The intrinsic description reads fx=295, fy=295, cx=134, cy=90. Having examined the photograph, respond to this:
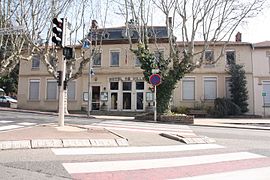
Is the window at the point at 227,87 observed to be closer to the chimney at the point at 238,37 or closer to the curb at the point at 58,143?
the chimney at the point at 238,37

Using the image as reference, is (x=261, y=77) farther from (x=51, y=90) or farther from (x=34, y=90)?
(x=34, y=90)

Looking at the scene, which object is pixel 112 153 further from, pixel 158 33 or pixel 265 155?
pixel 158 33

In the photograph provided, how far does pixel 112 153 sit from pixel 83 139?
157 cm

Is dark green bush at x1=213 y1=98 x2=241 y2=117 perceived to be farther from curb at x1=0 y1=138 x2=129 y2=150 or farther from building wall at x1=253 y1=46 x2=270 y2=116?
curb at x1=0 y1=138 x2=129 y2=150

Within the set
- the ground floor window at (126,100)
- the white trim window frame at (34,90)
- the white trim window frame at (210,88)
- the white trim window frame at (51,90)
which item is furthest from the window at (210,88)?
the white trim window frame at (34,90)

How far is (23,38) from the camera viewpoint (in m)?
24.1

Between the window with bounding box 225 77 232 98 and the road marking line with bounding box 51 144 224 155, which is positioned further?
the window with bounding box 225 77 232 98

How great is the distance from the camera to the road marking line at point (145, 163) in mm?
5898

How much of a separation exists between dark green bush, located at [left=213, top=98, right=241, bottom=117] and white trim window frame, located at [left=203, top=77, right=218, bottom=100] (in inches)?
96.9

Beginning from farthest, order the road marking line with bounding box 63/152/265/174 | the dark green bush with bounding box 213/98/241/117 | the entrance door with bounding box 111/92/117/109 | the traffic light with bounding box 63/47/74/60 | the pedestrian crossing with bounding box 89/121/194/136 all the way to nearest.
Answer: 1. the entrance door with bounding box 111/92/117/109
2. the dark green bush with bounding box 213/98/241/117
3. the pedestrian crossing with bounding box 89/121/194/136
4. the traffic light with bounding box 63/47/74/60
5. the road marking line with bounding box 63/152/265/174

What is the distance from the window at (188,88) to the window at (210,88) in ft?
4.19

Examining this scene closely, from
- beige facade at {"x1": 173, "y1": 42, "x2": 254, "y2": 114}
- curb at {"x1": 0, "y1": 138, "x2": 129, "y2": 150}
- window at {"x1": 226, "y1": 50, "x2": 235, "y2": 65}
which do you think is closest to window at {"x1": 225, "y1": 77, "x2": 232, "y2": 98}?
beige facade at {"x1": 173, "y1": 42, "x2": 254, "y2": 114}

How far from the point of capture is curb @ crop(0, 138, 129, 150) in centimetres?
769

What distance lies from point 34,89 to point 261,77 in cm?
2389
